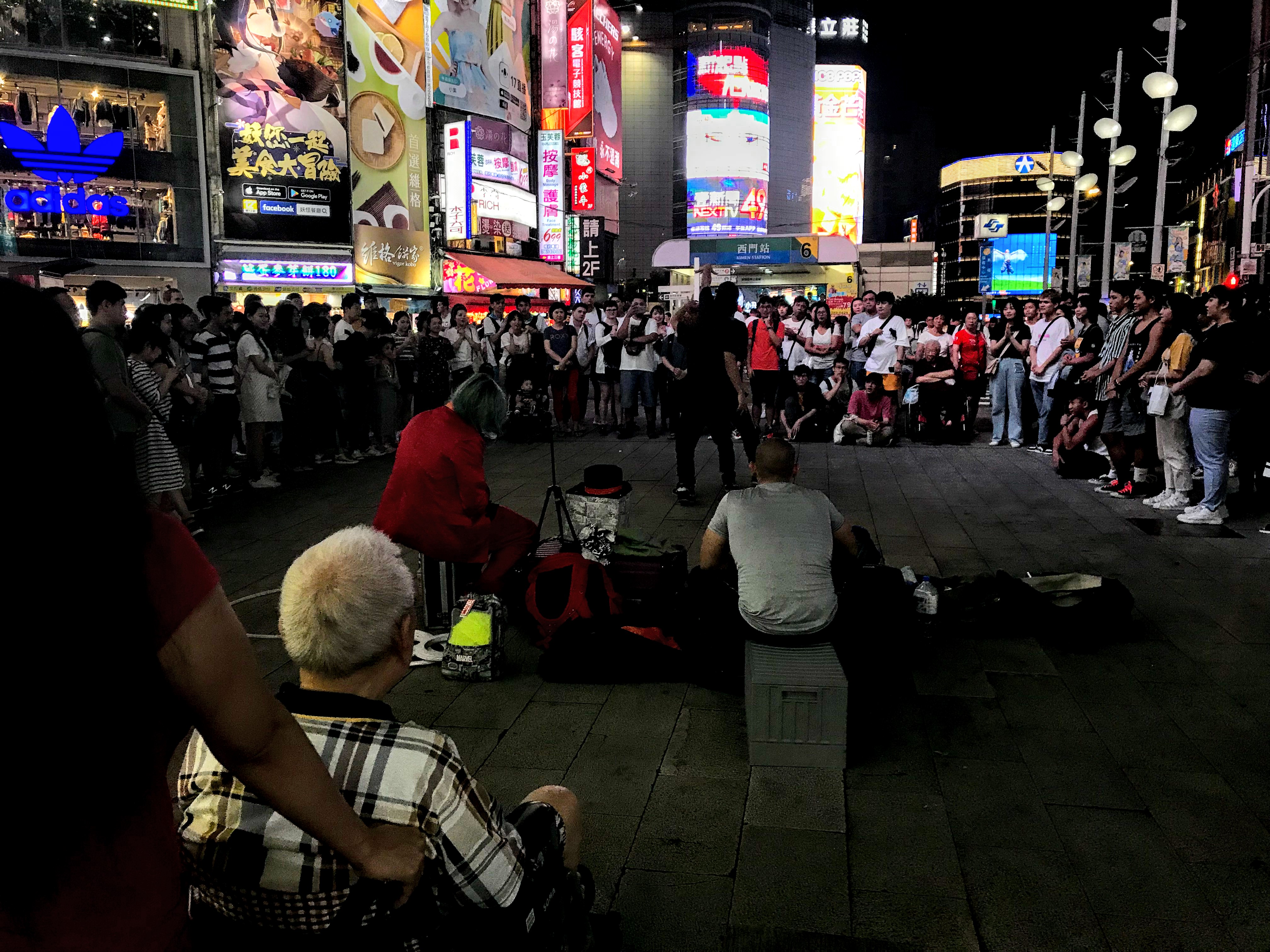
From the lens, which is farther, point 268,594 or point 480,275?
point 480,275

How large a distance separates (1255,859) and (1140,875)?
0.43 m

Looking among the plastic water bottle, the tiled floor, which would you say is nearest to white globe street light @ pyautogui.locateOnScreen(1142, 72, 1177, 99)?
the tiled floor

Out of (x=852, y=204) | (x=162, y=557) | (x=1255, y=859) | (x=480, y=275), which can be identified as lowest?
(x=1255, y=859)

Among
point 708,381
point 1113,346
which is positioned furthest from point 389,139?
point 1113,346

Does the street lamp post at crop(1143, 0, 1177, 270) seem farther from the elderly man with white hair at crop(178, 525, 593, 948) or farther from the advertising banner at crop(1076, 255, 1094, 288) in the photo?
the elderly man with white hair at crop(178, 525, 593, 948)

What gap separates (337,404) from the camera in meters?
11.6

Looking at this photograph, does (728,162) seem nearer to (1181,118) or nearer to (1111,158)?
(1111,158)

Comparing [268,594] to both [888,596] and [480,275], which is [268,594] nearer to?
[888,596]

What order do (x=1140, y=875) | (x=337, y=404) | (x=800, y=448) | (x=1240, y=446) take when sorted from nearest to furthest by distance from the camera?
(x=1140, y=875), (x=1240, y=446), (x=337, y=404), (x=800, y=448)

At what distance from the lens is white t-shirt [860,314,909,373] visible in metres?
12.7

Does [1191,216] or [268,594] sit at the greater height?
[1191,216]

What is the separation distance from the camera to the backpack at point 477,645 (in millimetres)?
4508

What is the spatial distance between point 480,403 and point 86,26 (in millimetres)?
26509

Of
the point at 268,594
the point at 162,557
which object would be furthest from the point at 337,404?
the point at 162,557
